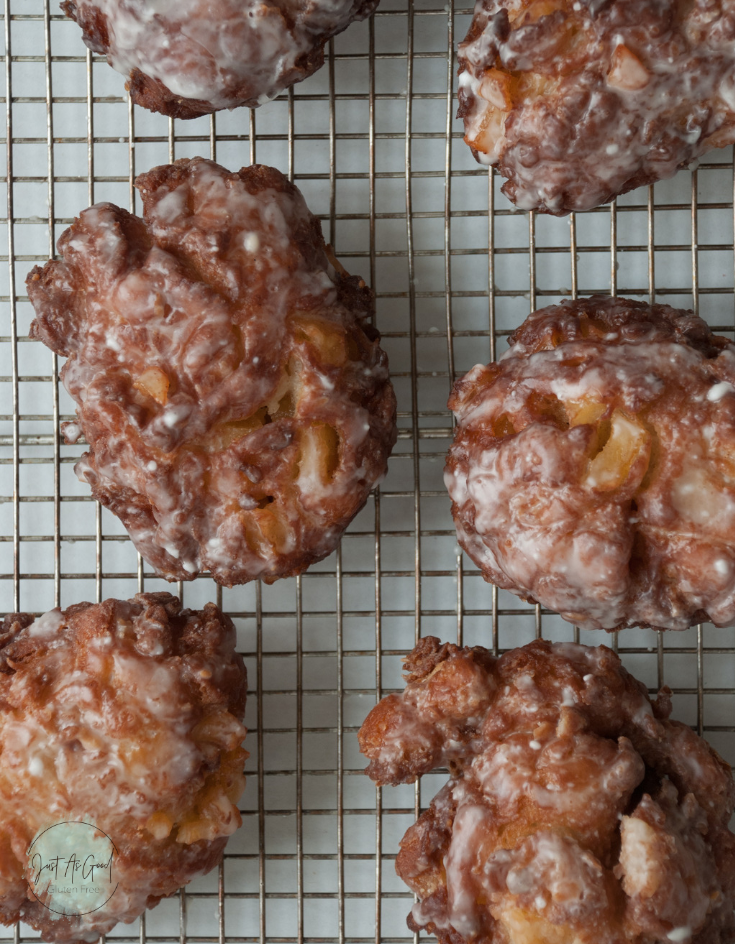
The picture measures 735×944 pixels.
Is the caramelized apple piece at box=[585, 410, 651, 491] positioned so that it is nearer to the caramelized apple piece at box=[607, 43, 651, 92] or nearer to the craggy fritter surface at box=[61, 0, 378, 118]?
the caramelized apple piece at box=[607, 43, 651, 92]

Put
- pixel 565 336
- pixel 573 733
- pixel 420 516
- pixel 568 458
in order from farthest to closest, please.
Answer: pixel 420 516 < pixel 565 336 < pixel 573 733 < pixel 568 458

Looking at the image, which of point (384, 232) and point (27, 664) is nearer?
point (27, 664)

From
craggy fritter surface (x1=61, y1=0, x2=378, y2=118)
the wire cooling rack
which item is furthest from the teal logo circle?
craggy fritter surface (x1=61, y1=0, x2=378, y2=118)

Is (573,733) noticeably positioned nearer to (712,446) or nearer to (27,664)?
(712,446)

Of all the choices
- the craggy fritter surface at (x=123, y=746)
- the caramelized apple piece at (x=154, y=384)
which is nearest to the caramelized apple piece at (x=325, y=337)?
the caramelized apple piece at (x=154, y=384)

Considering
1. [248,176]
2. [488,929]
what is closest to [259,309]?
[248,176]

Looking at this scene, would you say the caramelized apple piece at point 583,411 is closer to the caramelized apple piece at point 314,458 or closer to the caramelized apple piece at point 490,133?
the caramelized apple piece at point 314,458
